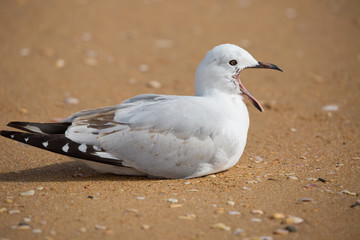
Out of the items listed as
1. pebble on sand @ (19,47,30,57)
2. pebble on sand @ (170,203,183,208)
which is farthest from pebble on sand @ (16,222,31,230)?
pebble on sand @ (19,47,30,57)

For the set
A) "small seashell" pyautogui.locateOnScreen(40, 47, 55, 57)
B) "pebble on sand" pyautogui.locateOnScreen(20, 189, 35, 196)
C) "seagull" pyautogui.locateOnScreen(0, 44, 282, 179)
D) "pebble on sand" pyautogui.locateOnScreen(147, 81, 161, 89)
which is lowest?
"pebble on sand" pyautogui.locateOnScreen(20, 189, 35, 196)

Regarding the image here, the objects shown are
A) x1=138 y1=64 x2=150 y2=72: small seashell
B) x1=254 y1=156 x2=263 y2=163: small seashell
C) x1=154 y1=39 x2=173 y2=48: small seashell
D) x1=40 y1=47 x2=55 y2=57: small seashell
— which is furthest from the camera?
x1=154 y1=39 x2=173 y2=48: small seashell

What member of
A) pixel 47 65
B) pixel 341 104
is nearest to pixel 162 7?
pixel 47 65

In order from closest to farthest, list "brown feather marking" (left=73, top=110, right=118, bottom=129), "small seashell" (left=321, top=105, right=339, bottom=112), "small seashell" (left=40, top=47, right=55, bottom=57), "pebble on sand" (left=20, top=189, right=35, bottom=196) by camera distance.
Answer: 1. "pebble on sand" (left=20, top=189, right=35, bottom=196)
2. "brown feather marking" (left=73, top=110, right=118, bottom=129)
3. "small seashell" (left=321, top=105, right=339, bottom=112)
4. "small seashell" (left=40, top=47, right=55, bottom=57)

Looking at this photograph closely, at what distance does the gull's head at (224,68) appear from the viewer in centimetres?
476

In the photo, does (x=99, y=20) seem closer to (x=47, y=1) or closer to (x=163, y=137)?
(x=47, y=1)

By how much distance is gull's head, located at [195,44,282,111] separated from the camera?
4.76m

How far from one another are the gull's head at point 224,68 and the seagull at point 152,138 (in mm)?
251

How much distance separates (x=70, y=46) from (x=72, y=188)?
17.0 ft

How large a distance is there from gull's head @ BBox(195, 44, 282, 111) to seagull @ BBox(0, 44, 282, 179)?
0.82ft

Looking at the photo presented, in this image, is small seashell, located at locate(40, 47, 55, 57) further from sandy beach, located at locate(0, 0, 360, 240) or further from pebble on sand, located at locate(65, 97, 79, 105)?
pebble on sand, located at locate(65, 97, 79, 105)

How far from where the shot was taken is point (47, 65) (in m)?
8.30

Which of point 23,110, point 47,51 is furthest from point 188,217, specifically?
point 47,51

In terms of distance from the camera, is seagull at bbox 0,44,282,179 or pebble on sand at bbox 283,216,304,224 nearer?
pebble on sand at bbox 283,216,304,224
